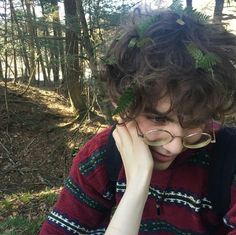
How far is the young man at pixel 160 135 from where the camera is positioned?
149cm

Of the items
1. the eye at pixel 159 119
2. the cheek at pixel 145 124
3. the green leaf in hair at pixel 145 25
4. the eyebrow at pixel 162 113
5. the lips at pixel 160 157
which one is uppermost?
the green leaf in hair at pixel 145 25

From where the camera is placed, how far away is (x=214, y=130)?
164 cm

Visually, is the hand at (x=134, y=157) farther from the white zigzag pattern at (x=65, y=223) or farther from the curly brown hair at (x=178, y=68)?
the white zigzag pattern at (x=65, y=223)

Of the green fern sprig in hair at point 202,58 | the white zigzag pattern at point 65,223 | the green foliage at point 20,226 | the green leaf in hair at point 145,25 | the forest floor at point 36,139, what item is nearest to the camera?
the green fern sprig in hair at point 202,58

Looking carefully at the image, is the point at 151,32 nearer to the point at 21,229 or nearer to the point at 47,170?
the point at 21,229

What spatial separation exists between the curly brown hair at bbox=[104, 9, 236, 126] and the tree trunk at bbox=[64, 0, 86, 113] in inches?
222

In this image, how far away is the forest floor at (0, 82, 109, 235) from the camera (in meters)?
9.79

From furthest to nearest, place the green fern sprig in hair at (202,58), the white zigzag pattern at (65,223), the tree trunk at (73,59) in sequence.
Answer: the tree trunk at (73,59), the white zigzag pattern at (65,223), the green fern sprig in hair at (202,58)

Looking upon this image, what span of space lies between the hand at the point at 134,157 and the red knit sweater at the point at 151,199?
0.09m

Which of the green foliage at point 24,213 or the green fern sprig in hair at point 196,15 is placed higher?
the green fern sprig in hair at point 196,15

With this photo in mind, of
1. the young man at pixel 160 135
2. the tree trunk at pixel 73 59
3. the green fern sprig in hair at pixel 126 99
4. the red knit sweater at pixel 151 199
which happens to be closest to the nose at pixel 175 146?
the young man at pixel 160 135

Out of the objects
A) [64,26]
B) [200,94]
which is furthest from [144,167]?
[64,26]

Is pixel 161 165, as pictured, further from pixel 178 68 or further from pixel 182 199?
pixel 178 68

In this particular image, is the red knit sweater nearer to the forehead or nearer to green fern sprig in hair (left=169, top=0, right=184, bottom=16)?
the forehead
